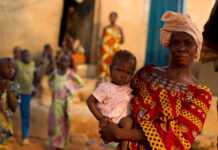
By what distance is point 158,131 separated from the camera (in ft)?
9.87

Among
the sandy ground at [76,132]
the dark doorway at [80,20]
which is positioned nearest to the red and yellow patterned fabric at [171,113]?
the sandy ground at [76,132]

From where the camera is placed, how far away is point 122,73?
3.27 m

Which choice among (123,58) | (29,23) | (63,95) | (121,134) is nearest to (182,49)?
(123,58)

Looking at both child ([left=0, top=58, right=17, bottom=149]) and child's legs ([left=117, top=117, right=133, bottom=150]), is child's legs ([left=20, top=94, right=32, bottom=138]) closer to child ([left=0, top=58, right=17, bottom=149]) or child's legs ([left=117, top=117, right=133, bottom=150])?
child ([left=0, top=58, right=17, bottom=149])

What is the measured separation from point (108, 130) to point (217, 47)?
1.10 metres

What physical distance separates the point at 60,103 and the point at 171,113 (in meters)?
5.06

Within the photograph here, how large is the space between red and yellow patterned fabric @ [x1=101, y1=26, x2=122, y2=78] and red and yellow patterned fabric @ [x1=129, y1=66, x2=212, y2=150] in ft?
27.7

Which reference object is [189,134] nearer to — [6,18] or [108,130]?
[108,130]

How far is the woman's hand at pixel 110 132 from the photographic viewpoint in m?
3.03

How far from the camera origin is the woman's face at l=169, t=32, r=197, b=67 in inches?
119

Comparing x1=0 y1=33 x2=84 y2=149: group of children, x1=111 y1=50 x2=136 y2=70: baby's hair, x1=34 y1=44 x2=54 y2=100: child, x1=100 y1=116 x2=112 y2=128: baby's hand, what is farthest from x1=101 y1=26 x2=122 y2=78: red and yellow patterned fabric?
x1=100 y1=116 x2=112 y2=128: baby's hand

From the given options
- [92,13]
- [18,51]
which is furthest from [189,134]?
[92,13]

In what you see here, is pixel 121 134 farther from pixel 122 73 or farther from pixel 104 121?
pixel 122 73

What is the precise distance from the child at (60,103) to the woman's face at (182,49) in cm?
476
